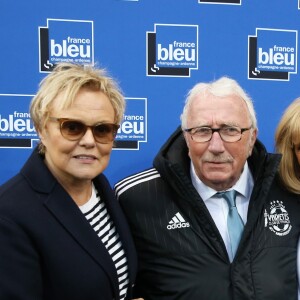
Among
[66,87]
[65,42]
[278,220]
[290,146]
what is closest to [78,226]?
[66,87]

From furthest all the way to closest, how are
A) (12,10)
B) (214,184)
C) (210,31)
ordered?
(210,31)
(12,10)
(214,184)

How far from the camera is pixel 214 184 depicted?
1.48m

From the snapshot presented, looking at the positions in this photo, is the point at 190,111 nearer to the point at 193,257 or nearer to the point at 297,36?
the point at 193,257

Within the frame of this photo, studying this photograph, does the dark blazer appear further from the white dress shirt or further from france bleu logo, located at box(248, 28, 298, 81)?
france bleu logo, located at box(248, 28, 298, 81)

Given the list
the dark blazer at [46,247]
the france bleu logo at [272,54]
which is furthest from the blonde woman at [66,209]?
the france bleu logo at [272,54]

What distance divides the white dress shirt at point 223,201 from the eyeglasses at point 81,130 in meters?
0.42

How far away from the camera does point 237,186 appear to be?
1.50 meters

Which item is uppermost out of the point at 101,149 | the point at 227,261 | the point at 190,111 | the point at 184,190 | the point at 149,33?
the point at 149,33

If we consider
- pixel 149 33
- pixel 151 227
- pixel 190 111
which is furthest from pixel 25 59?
pixel 151 227

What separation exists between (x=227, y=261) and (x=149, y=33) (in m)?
1.07

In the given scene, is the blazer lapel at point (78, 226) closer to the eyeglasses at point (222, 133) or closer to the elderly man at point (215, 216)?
the elderly man at point (215, 216)

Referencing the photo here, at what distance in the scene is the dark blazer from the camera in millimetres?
1004

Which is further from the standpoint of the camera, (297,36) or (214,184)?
(297,36)

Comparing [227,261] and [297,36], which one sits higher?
[297,36]
